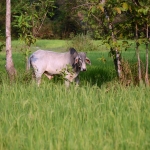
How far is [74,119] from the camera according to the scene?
5445mm

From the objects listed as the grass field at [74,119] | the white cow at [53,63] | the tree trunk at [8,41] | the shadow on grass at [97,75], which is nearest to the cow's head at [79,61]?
the white cow at [53,63]

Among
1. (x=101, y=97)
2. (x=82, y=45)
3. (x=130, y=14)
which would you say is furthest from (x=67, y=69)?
(x=82, y=45)

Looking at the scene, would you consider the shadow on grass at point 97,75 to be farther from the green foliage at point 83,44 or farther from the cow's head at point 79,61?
the green foliage at point 83,44

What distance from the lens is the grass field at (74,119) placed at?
181 inches

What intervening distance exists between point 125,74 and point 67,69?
1116 millimetres

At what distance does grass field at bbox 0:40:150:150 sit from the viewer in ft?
15.1

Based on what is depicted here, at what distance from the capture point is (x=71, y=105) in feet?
20.5

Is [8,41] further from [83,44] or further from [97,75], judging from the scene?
[83,44]

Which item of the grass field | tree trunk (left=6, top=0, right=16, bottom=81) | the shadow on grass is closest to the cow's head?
the shadow on grass

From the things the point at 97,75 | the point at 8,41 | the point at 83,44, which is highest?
the point at 8,41

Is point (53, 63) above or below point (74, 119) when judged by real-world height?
above

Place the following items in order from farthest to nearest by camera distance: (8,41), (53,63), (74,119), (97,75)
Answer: (97,75), (53,63), (8,41), (74,119)

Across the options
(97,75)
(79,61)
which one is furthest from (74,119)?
(97,75)

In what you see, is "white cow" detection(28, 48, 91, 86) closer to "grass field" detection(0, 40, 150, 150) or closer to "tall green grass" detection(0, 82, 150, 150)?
"grass field" detection(0, 40, 150, 150)
